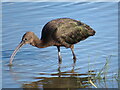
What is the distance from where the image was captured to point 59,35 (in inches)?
450

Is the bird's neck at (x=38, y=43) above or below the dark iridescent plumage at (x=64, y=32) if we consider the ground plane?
below

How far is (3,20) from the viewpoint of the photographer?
14305 mm

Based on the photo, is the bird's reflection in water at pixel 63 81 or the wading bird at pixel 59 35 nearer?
the bird's reflection in water at pixel 63 81

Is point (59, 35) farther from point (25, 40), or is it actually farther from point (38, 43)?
point (25, 40)

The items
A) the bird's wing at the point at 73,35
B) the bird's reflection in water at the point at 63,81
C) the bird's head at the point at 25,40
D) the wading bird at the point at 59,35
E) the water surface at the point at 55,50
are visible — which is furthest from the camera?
the bird's wing at the point at 73,35

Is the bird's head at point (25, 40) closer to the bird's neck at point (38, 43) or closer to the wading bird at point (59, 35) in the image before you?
the wading bird at point (59, 35)

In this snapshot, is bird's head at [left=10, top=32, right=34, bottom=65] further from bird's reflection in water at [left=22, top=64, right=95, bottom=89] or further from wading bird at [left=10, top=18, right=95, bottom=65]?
bird's reflection in water at [left=22, top=64, right=95, bottom=89]

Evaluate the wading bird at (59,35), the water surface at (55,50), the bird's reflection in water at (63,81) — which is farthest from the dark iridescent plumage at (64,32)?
the bird's reflection in water at (63,81)

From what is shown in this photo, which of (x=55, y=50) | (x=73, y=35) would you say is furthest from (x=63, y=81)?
(x=55, y=50)

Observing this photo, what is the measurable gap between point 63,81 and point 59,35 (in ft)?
6.40

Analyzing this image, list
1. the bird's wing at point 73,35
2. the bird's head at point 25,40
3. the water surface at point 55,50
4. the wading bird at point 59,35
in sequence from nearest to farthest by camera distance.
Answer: the water surface at point 55,50 < the bird's head at point 25,40 < the wading bird at point 59,35 < the bird's wing at point 73,35

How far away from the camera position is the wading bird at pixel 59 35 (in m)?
11.4

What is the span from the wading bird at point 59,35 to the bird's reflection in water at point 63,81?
1075mm

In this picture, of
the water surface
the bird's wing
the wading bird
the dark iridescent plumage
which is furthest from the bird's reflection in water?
the bird's wing
